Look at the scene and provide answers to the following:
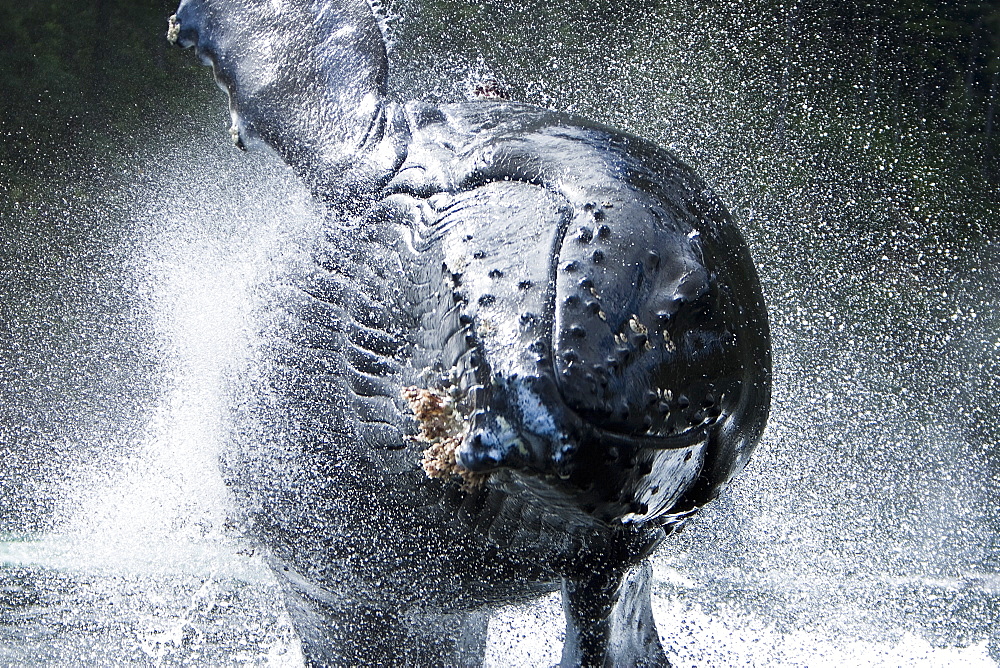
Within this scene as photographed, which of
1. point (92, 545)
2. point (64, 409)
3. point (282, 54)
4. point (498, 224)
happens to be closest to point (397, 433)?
point (498, 224)

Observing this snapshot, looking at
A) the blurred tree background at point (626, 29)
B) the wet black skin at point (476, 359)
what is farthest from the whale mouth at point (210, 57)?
the blurred tree background at point (626, 29)

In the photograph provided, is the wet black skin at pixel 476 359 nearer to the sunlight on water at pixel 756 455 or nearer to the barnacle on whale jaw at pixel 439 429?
the barnacle on whale jaw at pixel 439 429

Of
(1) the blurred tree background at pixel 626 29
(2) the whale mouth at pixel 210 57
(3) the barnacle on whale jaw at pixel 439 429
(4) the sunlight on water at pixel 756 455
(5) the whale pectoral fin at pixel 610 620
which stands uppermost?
(3) the barnacle on whale jaw at pixel 439 429

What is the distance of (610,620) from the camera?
1579 millimetres

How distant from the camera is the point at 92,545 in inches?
120

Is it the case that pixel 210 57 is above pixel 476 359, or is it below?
below

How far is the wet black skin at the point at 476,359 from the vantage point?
1.07m

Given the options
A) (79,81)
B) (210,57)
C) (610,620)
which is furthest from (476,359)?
(79,81)

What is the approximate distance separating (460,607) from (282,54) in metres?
1.06

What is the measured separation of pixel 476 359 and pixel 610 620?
2.27ft

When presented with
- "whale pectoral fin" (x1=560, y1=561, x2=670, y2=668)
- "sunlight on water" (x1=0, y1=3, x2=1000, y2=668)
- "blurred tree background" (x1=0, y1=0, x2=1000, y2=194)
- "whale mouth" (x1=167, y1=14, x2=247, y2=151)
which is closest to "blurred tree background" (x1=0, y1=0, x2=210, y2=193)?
"blurred tree background" (x1=0, y1=0, x2=1000, y2=194)

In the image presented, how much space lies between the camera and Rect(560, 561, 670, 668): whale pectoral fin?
58.7 inches

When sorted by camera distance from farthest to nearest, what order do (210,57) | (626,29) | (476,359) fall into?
(626,29) < (210,57) < (476,359)

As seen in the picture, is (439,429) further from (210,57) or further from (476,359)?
(210,57)
